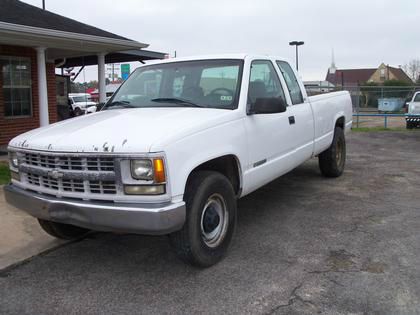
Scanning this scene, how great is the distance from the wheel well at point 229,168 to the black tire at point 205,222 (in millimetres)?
254

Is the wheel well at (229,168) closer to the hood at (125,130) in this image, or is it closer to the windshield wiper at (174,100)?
the hood at (125,130)

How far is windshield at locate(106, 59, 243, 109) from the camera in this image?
4.64 meters

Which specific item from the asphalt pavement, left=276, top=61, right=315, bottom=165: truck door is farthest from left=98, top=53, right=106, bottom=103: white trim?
the asphalt pavement

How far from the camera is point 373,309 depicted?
3275mm

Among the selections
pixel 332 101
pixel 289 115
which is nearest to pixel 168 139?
pixel 289 115

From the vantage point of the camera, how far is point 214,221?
4098 mm

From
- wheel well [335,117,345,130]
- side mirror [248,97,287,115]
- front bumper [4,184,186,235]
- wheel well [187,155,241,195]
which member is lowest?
front bumper [4,184,186,235]

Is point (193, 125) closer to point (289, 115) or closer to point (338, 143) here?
point (289, 115)

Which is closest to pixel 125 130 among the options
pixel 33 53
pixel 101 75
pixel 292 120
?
pixel 292 120

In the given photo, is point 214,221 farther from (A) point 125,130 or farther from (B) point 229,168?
(A) point 125,130

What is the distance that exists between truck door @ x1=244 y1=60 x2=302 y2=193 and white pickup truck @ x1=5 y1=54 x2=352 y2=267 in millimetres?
12

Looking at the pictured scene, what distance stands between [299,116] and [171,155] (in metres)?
2.74

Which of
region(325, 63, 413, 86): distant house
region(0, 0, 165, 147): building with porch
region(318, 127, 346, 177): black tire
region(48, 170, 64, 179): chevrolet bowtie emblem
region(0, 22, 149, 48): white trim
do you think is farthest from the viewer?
region(325, 63, 413, 86): distant house

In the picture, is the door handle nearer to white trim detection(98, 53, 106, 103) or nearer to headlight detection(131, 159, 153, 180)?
headlight detection(131, 159, 153, 180)
